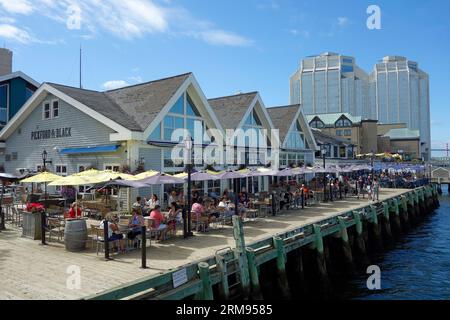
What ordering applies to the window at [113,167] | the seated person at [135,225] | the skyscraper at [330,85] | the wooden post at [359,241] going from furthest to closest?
1. the skyscraper at [330,85]
2. the window at [113,167]
3. the wooden post at [359,241]
4. the seated person at [135,225]

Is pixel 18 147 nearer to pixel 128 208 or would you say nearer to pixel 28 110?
pixel 28 110

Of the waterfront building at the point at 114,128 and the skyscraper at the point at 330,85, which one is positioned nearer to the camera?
the waterfront building at the point at 114,128

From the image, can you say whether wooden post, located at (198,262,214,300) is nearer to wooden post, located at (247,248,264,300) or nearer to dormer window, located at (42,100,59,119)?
wooden post, located at (247,248,264,300)

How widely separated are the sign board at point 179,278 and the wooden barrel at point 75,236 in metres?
4.70

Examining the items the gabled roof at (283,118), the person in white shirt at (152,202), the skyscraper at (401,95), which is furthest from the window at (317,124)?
the skyscraper at (401,95)

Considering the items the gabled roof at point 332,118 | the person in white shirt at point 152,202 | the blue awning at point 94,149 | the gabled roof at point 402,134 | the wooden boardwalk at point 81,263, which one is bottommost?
the wooden boardwalk at point 81,263

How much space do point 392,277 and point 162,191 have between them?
37.6ft

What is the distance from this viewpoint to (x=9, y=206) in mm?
18750

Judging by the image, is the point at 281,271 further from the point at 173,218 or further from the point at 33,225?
the point at 33,225

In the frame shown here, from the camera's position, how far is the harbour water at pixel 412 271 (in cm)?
1338

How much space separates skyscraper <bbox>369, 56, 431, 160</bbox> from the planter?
512 feet

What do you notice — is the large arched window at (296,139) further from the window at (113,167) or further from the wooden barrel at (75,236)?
the wooden barrel at (75,236)

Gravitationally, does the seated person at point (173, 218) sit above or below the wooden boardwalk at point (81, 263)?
above
